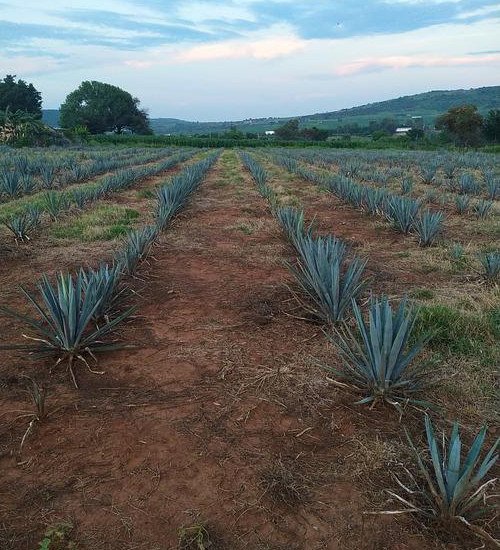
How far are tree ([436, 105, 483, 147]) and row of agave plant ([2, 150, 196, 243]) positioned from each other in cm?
3595

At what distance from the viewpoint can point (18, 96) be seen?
54.4 m

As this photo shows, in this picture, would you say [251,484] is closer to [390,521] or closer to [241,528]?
[241,528]

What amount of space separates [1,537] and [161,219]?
5039mm

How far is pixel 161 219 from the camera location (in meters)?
6.40

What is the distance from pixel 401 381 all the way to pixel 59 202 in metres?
6.69

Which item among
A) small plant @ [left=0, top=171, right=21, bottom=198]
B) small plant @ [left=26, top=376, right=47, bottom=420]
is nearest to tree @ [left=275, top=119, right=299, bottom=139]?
small plant @ [left=0, top=171, right=21, bottom=198]

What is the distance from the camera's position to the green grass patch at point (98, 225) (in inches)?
246

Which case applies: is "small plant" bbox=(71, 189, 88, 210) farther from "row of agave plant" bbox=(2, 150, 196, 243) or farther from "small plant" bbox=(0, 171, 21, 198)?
"small plant" bbox=(0, 171, 21, 198)

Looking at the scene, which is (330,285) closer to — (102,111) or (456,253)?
(456,253)

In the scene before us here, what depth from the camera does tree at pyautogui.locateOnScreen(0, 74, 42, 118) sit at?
53531 millimetres

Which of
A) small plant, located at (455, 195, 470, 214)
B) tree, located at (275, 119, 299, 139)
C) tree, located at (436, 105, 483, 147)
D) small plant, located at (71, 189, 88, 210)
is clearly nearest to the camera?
small plant, located at (71, 189, 88, 210)

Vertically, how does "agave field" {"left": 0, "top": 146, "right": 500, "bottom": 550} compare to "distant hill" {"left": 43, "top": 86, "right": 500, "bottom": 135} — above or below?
below

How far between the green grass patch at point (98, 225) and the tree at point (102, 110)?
212 feet

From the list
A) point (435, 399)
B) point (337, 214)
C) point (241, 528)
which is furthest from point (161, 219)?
point (241, 528)
